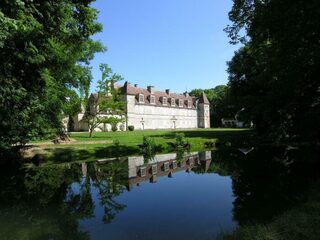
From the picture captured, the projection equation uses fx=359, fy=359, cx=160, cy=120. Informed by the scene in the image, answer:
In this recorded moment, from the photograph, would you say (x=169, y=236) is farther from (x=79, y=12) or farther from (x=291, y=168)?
(x=291, y=168)

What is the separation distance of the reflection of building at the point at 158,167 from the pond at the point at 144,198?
6cm

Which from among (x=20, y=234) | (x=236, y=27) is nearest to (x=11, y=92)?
(x=20, y=234)

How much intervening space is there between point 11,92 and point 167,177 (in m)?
9.59

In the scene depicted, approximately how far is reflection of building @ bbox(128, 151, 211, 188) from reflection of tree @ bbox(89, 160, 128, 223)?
0.48 metres

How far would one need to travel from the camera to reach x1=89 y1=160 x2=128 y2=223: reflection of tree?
12.0 m

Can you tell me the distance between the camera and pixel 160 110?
75.2 meters

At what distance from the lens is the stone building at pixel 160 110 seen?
66.1m

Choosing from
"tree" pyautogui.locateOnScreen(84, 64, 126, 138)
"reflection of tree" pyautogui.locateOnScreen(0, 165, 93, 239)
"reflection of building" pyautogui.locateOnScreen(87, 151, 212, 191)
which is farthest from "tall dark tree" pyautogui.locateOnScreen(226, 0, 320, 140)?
"tree" pyautogui.locateOnScreen(84, 64, 126, 138)

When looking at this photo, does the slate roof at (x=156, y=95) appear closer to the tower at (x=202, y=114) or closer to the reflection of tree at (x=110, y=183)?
the tower at (x=202, y=114)

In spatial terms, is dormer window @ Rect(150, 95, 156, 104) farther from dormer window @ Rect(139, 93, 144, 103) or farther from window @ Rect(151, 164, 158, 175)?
window @ Rect(151, 164, 158, 175)

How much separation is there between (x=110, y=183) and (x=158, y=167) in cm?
597

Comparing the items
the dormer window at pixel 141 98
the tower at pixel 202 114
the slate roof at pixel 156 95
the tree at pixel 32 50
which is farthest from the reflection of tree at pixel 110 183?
the tower at pixel 202 114

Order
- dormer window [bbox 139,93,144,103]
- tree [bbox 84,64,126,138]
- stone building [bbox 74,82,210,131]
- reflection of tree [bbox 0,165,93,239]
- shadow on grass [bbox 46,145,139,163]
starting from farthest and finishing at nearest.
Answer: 1. dormer window [bbox 139,93,144,103]
2. stone building [bbox 74,82,210,131]
3. tree [bbox 84,64,126,138]
4. shadow on grass [bbox 46,145,139,163]
5. reflection of tree [bbox 0,165,93,239]

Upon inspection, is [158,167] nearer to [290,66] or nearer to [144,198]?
[144,198]
